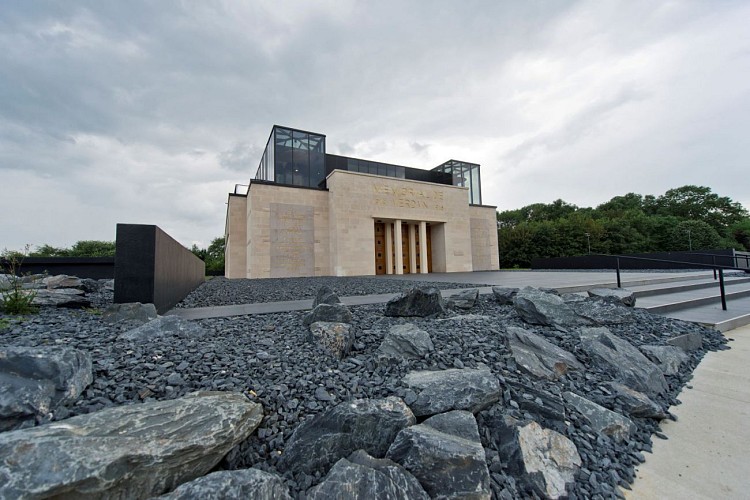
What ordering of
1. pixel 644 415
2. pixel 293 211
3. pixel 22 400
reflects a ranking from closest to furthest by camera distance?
pixel 22 400 → pixel 644 415 → pixel 293 211

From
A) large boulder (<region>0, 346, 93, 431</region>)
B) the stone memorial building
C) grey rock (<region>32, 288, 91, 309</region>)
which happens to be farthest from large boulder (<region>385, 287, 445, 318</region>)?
the stone memorial building

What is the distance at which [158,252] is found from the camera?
15.2 ft

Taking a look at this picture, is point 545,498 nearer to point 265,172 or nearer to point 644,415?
point 644,415

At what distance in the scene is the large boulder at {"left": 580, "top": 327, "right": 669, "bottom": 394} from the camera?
2859 millimetres

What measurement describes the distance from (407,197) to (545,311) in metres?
16.8

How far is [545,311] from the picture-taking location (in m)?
4.02

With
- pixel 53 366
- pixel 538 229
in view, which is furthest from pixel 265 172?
pixel 538 229

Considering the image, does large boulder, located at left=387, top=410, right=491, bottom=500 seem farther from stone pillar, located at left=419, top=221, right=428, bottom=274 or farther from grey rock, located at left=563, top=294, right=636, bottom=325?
stone pillar, located at left=419, top=221, right=428, bottom=274

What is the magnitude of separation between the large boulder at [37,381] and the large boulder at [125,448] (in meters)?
0.29

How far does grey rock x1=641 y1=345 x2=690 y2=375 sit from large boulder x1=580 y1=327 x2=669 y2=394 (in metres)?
0.17

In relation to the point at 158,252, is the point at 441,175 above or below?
above

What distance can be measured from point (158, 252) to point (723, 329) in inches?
330

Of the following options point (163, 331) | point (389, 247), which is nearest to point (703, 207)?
point (389, 247)

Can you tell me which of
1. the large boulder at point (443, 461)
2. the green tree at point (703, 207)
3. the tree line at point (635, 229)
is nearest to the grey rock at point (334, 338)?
the large boulder at point (443, 461)
